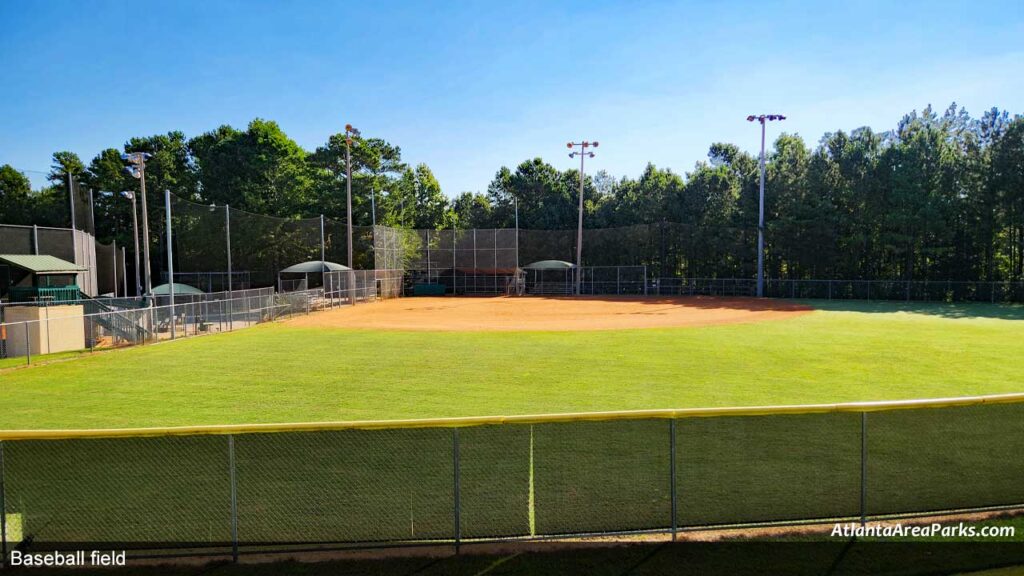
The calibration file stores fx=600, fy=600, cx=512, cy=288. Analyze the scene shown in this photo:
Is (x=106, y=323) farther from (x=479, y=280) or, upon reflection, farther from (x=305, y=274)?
(x=479, y=280)

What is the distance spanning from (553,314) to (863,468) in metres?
29.1

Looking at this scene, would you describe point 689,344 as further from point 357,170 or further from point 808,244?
point 357,170

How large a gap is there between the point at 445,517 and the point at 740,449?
2984 mm

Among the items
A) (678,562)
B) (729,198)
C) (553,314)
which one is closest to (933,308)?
(553,314)

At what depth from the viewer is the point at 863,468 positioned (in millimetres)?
5934

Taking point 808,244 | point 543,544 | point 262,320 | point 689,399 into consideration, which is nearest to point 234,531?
point 543,544

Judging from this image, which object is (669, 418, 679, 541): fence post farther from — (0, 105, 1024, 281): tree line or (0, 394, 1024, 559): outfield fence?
(0, 105, 1024, 281): tree line

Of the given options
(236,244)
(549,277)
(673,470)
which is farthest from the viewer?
(549,277)

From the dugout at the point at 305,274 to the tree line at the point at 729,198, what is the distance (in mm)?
10133

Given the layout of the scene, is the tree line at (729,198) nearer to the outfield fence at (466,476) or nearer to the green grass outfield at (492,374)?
the green grass outfield at (492,374)

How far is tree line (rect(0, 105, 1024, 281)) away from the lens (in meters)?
46.3

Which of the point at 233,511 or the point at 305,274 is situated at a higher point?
the point at 305,274

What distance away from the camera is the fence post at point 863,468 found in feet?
19.2

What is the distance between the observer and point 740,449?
598cm
